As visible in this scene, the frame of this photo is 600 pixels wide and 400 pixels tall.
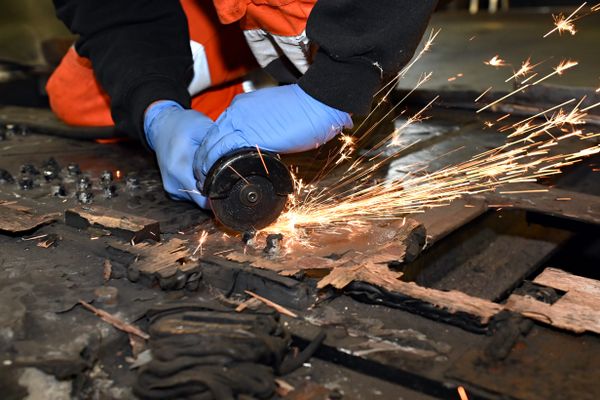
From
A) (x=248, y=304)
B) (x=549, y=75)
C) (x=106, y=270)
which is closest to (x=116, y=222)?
(x=106, y=270)

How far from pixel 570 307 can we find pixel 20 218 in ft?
5.53

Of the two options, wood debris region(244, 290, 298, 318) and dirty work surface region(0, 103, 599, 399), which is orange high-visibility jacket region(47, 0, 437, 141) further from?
wood debris region(244, 290, 298, 318)

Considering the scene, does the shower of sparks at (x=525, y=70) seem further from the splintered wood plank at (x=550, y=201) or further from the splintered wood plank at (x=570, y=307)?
the splintered wood plank at (x=570, y=307)

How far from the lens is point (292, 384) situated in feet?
5.04

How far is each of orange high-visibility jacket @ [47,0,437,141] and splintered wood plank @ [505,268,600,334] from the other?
0.72 meters

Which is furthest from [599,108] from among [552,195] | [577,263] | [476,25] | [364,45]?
[476,25]

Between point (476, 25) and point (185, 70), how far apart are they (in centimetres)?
392

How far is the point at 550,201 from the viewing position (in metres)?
2.43

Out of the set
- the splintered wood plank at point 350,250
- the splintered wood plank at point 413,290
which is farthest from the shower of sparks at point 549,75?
the splintered wood plank at point 413,290

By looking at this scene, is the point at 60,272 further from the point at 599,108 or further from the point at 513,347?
the point at 599,108

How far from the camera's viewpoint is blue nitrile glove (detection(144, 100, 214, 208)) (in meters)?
2.31

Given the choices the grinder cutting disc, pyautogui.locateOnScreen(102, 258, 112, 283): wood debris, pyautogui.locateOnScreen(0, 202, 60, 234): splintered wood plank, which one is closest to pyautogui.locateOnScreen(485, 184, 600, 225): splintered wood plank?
the grinder cutting disc

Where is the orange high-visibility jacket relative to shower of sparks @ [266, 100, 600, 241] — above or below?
above

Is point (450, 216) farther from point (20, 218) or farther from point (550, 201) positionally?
point (20, 218)
